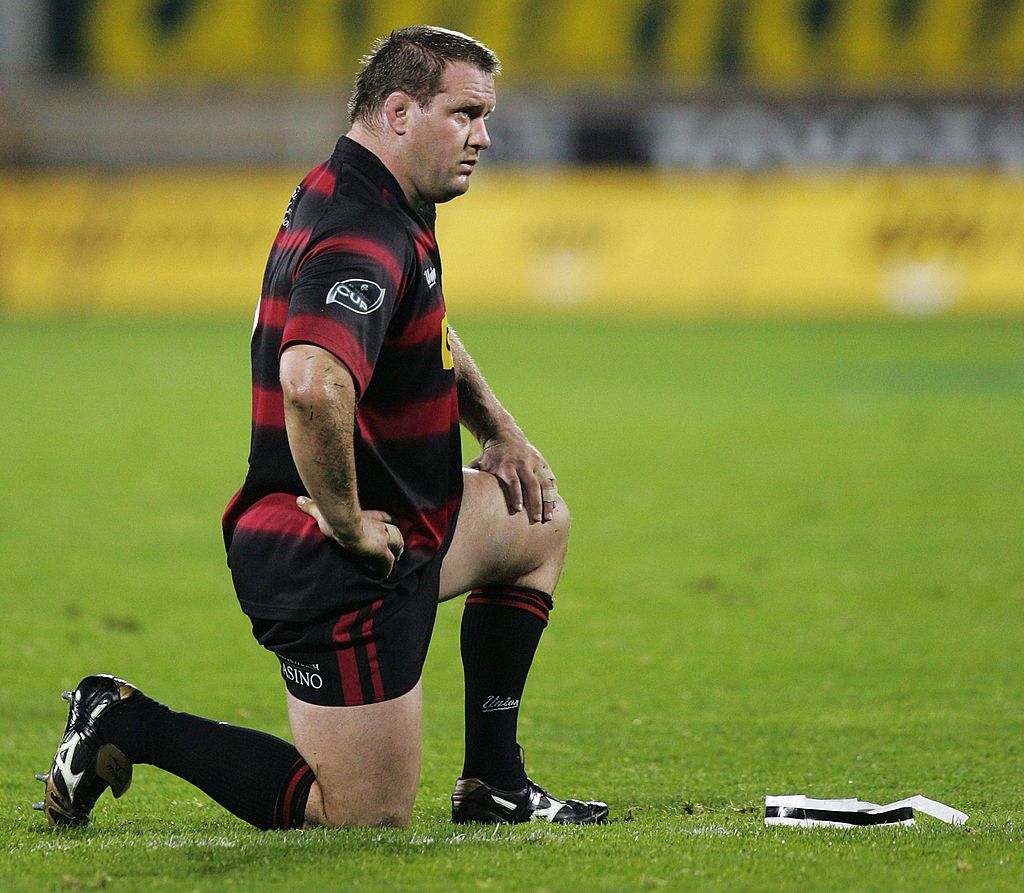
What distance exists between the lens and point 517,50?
30172 mm

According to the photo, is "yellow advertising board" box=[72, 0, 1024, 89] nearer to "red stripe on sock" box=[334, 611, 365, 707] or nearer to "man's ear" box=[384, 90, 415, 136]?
"man's ear" box=[384, 90, 415, 136]

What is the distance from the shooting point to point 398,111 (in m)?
3.78

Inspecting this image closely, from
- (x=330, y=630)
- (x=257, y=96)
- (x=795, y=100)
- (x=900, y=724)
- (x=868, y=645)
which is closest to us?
(x=330, y=630)

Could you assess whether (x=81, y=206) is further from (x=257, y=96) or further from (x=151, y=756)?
(x=151, y=756)

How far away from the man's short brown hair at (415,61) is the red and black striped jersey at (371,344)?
5.7 inches

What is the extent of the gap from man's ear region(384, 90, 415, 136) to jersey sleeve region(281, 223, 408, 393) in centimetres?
30

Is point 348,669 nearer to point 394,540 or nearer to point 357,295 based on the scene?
point 394,540

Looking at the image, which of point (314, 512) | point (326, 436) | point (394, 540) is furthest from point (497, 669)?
point (326, 436)

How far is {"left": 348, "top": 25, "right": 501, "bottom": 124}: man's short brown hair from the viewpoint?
373 centimetres

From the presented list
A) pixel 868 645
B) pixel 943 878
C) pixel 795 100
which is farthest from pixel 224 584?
pixel 795 100

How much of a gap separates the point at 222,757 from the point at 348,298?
3.63 ft

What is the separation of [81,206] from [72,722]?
2022cm

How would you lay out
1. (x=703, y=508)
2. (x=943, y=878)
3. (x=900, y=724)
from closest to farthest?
(x=943, y=878)
(x=900, y=724)
(x=703, y=508)

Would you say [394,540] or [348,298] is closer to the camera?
[348,298]
